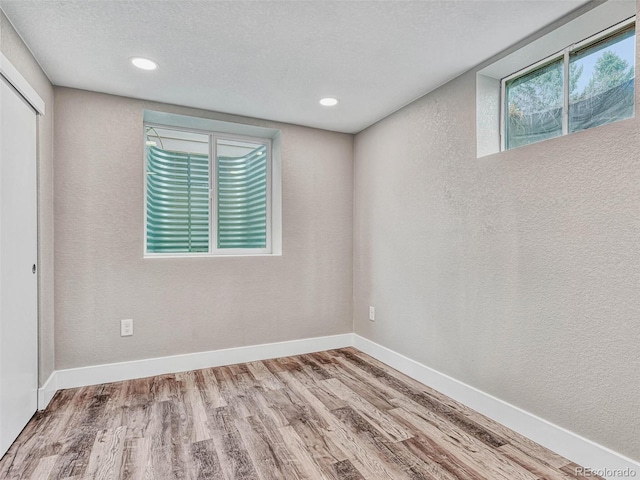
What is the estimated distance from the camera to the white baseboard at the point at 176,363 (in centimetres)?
262

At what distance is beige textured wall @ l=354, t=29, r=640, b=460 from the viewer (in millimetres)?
1616

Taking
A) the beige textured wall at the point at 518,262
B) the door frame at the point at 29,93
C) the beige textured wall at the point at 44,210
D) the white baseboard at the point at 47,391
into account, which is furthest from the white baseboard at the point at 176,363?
the beige textured wall at the point at 518,262

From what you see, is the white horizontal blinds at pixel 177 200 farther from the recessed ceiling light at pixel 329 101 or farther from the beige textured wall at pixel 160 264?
the recessed ceiling light at pixel 329 101

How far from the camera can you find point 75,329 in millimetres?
2656

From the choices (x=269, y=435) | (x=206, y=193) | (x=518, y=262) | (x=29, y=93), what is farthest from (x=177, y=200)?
(x=518, y=262)

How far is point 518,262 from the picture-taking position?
2059 millimetres

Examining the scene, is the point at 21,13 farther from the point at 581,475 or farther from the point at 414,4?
the point at 581,475

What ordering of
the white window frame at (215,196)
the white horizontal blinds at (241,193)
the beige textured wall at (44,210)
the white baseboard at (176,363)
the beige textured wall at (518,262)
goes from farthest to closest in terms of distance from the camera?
the white horizontal blinds at (241,193) < the white window frame at (215,196) < the white baseboard at (176,363) < the beige textured wall at (44,210) < the beige textured wall at (518,262)

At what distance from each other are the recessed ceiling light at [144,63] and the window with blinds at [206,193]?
0.90 metres

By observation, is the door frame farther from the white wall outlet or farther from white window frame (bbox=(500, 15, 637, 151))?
white window frame (bbox=(500, 15, 637, 151))

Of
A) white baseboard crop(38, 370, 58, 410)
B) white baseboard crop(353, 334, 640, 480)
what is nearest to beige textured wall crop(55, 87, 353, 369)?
white baseboard crop(38, 370, 58, 410)

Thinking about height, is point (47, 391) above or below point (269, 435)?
above

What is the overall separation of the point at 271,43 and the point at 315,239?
1.93 meters

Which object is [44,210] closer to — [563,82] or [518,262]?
[518,262]
